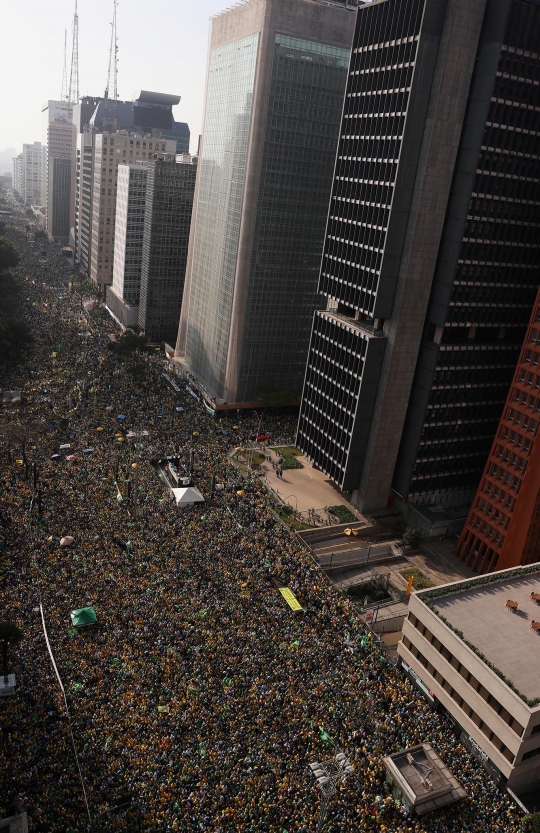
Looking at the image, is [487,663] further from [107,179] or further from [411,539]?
[107,179]

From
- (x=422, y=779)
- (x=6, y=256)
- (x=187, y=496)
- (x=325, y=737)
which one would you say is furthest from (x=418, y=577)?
(x=6, y=256)

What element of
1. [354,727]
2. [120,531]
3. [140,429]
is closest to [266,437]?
[140,429]

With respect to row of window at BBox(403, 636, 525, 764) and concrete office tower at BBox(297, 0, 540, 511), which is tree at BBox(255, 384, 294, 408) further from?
row of window at BBox(403, 636, 525, 764)

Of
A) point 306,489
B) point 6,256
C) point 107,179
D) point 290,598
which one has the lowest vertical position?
point 306,489

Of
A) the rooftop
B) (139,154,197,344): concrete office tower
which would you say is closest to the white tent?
the rooftop

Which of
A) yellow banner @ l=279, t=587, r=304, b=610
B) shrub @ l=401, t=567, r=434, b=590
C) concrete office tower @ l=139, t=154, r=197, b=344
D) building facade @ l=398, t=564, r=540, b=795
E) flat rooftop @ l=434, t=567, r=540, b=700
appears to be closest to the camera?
building facade @ l=398, t=564, r=540, b=795

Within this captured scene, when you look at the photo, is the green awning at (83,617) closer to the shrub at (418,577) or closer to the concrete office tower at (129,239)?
the shrub at (418,577)
